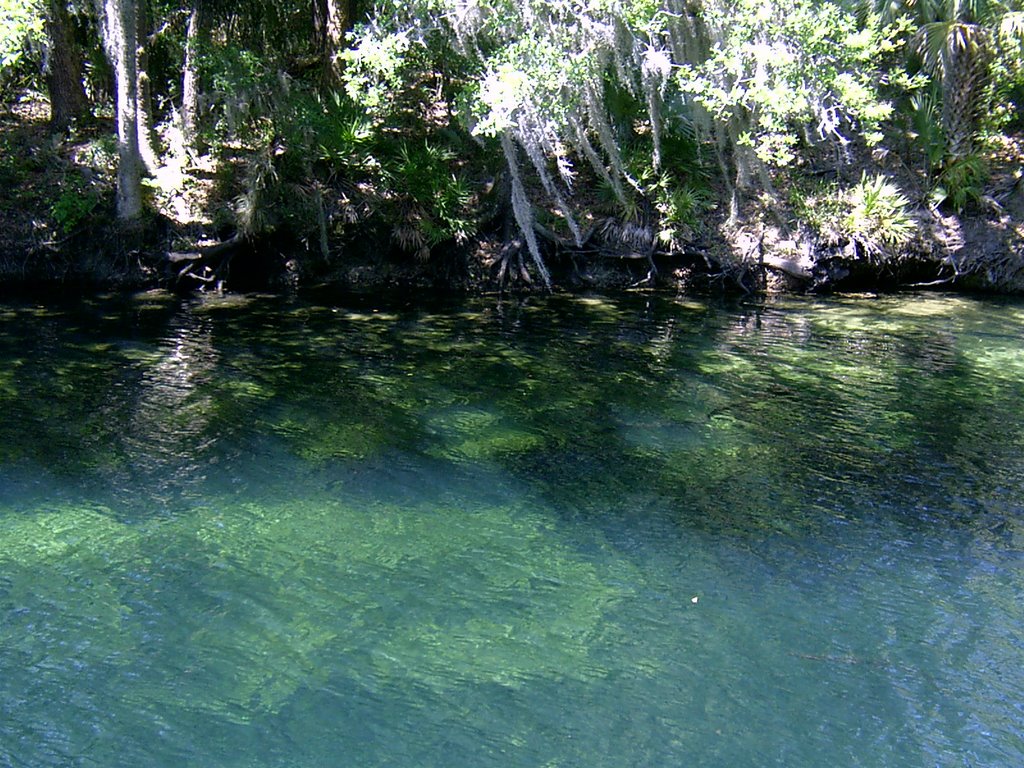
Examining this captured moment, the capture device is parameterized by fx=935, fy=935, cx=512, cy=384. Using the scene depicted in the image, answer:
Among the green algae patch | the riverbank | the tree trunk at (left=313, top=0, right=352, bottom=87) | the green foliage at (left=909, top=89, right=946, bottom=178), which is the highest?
the tree trunk at (left=313, top=0, right=352, bottom=87)

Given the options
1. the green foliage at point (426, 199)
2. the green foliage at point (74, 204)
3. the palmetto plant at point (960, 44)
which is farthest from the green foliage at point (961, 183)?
the green foliage at point (74, 204)

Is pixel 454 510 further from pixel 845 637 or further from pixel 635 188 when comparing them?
pixel 635 188

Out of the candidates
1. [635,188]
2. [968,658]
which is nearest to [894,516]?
[968,658]

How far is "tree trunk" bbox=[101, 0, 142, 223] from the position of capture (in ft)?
47.4

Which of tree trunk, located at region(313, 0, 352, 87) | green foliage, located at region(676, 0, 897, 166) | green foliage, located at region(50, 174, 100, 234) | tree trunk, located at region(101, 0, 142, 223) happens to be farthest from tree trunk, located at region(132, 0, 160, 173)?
green foliage, located at region(676, 0, 897, 166)

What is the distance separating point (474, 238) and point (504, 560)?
11009 millimetres

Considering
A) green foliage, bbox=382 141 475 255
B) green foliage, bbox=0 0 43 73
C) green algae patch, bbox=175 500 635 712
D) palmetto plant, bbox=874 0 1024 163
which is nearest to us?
green algae patch, bbox=175 500 635 712

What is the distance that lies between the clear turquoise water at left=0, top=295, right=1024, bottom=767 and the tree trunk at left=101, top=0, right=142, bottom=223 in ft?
13.9

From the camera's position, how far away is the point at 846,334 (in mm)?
13656

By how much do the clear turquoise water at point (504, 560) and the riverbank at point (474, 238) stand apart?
427 cm

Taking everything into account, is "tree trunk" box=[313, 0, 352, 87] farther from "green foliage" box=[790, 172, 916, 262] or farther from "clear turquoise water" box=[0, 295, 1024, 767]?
"green foliage" box=[790, 172, 916, 262]

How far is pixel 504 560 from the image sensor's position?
6.48 metres

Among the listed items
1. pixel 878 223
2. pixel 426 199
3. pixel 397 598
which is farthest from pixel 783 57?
pixel 397 598

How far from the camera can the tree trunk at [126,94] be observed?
1444cm
